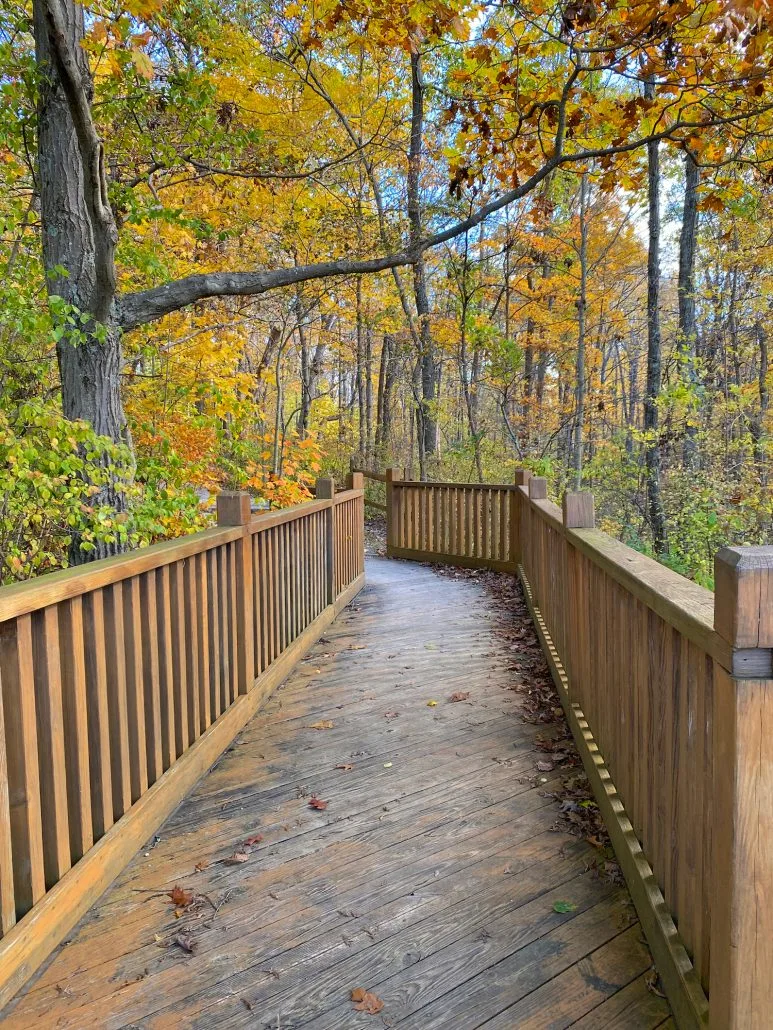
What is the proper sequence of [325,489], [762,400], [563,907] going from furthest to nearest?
[762,400] < [325,489] < [563,907]

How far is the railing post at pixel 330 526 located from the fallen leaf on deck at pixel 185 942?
3.98 m

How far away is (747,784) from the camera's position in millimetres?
1252

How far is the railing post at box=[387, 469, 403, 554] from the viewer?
9.61 meters

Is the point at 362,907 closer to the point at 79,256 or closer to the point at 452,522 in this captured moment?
the point at 79,256

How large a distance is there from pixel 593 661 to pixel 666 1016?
147cm

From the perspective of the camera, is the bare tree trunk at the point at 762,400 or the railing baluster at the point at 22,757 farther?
the bare tree trunk at the point at 762,400

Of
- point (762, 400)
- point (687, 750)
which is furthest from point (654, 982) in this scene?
point (762, 400)

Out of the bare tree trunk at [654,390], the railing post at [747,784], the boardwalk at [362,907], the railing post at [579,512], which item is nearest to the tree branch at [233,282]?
the railing post at [579,512]

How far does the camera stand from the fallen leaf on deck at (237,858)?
2.43 meters

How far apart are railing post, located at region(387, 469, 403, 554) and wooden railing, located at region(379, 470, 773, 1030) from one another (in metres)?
6.36

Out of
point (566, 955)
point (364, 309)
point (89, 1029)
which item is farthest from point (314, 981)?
point (364, 309)

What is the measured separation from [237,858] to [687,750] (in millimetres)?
1742

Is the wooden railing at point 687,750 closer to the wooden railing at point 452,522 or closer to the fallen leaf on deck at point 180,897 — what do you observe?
the fallen leaf on deck at point 180,897

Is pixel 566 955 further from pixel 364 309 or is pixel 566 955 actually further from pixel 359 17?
pixel 364 309
